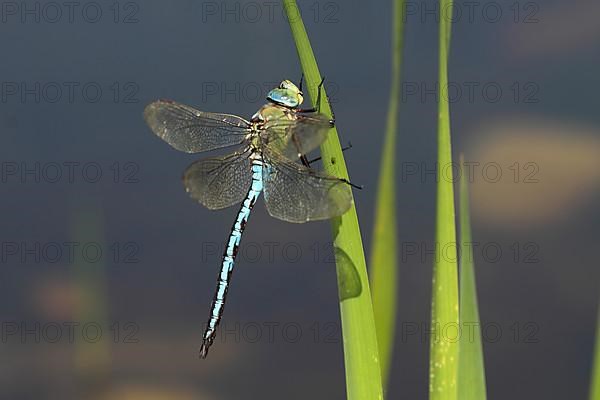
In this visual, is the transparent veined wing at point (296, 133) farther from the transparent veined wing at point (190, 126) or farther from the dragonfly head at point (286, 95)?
the transparent veined wing at point (190, 126)

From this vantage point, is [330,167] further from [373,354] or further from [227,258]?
[227,258]

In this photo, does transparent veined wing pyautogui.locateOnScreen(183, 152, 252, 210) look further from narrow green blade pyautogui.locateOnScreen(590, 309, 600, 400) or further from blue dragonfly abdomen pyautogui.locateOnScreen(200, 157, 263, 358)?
narrow green blade pyautogui.locateOnScreen(590, 309, 600, 400)

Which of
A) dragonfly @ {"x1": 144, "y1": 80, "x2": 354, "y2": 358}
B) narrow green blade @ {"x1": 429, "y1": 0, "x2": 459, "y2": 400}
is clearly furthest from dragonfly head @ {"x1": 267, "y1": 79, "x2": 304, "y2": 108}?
narrow green blade @ {"x1": 429, "y1": 0, "x2": 459, "y2": 400}

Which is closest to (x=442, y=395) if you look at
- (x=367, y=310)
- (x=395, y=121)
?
(x=367, y=310)

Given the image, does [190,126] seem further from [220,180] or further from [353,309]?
[353,309]

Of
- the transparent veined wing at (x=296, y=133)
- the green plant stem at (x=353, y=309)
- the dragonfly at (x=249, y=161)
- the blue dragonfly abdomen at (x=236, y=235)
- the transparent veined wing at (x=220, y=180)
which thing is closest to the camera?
the green plant stem at (x=353, y=309)

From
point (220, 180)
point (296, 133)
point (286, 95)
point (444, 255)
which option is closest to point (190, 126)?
point (220, 180)

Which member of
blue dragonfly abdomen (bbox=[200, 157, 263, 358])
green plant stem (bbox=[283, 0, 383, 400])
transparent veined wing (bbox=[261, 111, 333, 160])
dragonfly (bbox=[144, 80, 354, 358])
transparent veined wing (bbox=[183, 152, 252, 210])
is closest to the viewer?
green plant stem (bbox=[283, 0, 383, 400])

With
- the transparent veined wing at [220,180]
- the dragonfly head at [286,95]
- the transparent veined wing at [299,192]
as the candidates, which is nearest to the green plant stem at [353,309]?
the transparent veined wing at [299,192]
